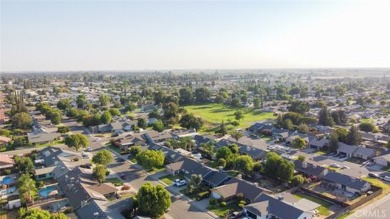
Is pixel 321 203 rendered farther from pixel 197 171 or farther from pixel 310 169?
pixel 197 171

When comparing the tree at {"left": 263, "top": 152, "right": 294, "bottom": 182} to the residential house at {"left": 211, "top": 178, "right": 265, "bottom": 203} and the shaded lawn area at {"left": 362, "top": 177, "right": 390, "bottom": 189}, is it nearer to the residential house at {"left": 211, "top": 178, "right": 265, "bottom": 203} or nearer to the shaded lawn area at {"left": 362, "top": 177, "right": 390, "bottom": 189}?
the residential house at {"left": 211, "top": 178, "right": 265, "bottom": 203}

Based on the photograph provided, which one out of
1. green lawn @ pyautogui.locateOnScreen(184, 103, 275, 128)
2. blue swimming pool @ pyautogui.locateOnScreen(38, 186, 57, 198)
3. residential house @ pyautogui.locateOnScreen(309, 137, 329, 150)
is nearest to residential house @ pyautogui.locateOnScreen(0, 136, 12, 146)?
blue swimming pool @ pyautogui.locateOnScreen(38, 186, 57, 198)

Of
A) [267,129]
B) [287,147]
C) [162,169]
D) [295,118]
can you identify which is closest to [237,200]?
[162,169]

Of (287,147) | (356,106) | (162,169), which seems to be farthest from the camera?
(356,106)

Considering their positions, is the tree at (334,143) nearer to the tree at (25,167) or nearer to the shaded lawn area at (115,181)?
the shaded lawn area at (115,181)

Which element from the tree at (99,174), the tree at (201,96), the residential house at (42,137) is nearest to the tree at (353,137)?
the tree at (99,174)

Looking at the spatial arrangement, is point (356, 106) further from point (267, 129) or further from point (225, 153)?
point (225, 153)

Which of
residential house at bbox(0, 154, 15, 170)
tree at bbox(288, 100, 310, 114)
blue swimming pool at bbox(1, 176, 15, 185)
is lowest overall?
blue swimming pool at bbox(1, 176, 15, 185)
